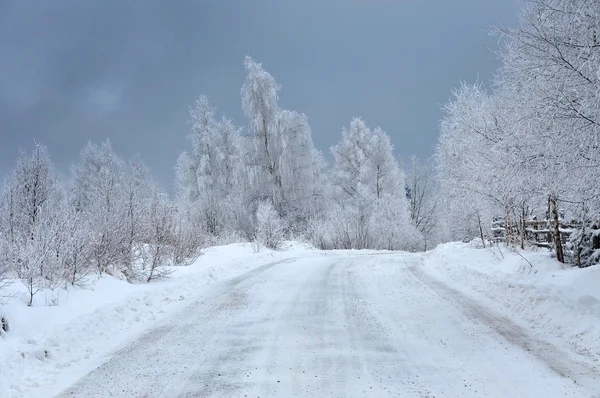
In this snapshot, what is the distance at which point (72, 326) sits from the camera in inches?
265

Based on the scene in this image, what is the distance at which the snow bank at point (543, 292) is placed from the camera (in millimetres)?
6301

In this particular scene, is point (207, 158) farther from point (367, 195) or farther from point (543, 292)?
point (543, 292)

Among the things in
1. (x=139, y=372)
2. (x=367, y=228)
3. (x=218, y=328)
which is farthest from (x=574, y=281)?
(x=367, y=228)

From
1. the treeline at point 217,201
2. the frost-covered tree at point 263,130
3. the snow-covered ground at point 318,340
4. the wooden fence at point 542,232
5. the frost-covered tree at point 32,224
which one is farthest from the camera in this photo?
the frost-covered tree at point 263,130

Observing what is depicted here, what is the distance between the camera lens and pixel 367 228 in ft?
103

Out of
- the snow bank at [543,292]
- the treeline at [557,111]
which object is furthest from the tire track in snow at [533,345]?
the treeline at [557,111]

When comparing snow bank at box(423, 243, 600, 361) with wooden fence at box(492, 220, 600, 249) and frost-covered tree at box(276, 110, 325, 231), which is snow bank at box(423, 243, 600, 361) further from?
frost-covered tree at box(276, 110, 325, 231)

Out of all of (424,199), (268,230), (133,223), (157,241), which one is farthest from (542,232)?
(424,199)

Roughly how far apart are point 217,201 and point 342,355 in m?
24.9

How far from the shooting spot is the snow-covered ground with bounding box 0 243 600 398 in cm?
472

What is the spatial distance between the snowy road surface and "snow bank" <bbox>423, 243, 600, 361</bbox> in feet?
1.53

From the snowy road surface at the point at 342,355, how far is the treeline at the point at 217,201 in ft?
9.70

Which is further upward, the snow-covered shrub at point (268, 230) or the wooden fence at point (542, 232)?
the snow-covered shrub at point (268, 230)

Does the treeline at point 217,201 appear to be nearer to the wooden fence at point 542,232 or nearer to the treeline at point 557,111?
the treeline at point 557,111
